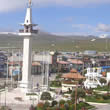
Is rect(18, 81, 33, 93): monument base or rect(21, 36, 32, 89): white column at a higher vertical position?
rect(21, 36, 32, 89): white column

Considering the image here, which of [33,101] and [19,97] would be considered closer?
[33,101]

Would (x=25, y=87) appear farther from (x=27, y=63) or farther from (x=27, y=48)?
(x=27, y=48)

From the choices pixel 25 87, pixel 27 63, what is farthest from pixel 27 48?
pixel 25 87

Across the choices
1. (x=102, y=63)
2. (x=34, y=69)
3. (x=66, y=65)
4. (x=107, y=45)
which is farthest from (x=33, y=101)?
(x=107, y=45)

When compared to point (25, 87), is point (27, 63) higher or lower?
higher

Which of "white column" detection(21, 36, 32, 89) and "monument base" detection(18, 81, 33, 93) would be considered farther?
"white column" detection(21, 36, 32, 89)

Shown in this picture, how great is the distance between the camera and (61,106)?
80.5 feet

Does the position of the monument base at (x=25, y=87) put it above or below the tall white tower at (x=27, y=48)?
below

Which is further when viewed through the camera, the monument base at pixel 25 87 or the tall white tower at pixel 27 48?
the tall white tower at pixel 27 48

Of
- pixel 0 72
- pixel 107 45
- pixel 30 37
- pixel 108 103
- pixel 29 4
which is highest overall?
pixel 107 45

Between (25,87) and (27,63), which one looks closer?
(25,87)

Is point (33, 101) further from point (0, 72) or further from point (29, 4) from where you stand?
point (0, 72)

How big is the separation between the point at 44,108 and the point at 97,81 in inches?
897

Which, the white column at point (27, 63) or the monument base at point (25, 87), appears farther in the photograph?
the white column at point (27, 63)
